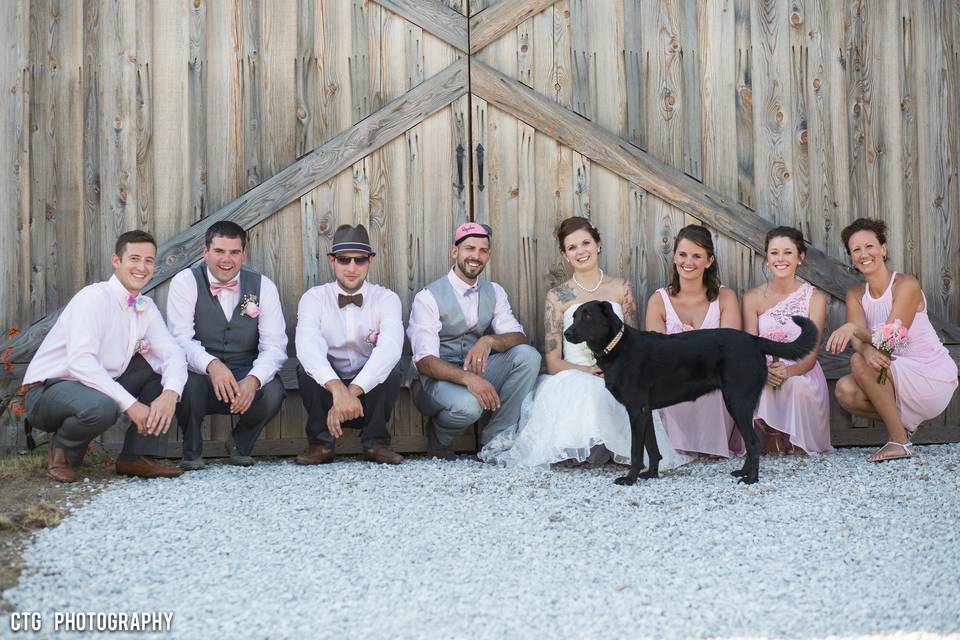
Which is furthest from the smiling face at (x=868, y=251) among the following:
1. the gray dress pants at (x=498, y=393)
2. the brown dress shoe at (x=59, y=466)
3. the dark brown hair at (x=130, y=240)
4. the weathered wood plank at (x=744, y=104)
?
the brown dress shoe at (x=59, y=466)

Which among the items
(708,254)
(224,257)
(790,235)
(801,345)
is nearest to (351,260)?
(224,257)

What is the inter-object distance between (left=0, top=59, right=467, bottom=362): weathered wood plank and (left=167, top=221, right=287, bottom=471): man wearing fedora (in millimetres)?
374

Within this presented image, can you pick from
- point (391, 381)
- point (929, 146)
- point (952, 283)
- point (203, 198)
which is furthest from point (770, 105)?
point (203, 198)

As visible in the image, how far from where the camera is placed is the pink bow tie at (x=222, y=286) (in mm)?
4602

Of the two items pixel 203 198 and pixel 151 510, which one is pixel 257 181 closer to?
pixel 203 198

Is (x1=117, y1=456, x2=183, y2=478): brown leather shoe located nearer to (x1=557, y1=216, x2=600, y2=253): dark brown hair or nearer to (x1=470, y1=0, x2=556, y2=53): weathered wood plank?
(x1=557, y1=216, x2=600, y2=253): dark brown hair

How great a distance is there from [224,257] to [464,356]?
141 cm

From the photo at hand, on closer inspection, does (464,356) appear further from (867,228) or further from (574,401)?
(867,228)

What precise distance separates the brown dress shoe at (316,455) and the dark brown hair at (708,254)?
7.00 ft

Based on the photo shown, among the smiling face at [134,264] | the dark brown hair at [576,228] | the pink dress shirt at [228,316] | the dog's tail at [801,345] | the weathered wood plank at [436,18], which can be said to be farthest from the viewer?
the weathered wood plank at [436,18]

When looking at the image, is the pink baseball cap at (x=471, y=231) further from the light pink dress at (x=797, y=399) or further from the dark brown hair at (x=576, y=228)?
the light pink dress at (x=797, y=399)

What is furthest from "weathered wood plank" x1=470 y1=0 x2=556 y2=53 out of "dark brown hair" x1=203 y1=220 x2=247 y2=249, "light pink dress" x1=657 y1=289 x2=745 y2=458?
"light pink dress" x1=657 y1=289 x2=745 y2=458

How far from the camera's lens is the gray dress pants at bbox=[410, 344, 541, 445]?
4.70m

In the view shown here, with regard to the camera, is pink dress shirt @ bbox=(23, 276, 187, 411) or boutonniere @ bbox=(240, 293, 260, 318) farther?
boutonniere @ bbox=(240, 293, 260, 318)
